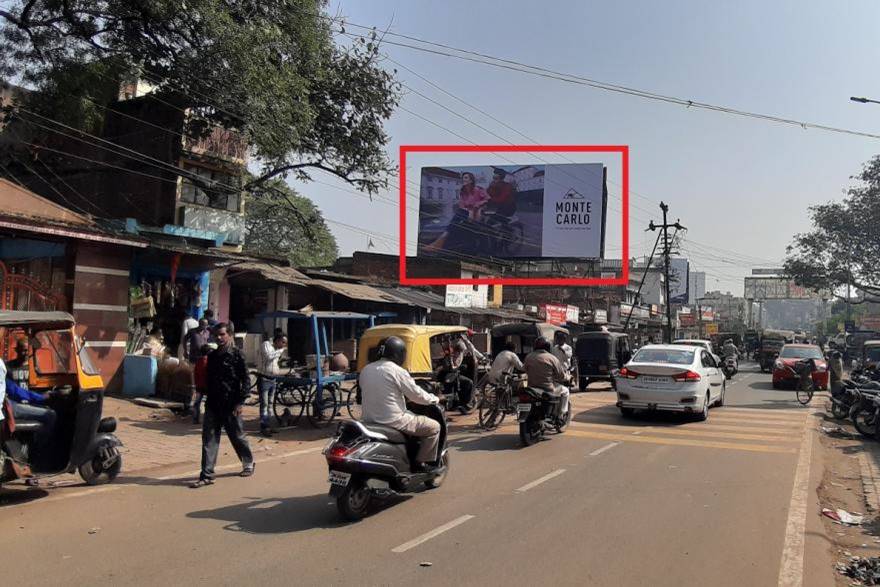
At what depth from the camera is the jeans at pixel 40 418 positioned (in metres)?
6.48

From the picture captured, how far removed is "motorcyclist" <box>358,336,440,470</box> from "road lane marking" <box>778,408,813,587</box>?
3.29m

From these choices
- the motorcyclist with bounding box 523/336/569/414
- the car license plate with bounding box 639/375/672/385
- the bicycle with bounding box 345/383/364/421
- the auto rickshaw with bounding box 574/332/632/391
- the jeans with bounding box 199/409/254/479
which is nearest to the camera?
the jeans with bounding box 199/409/254/479

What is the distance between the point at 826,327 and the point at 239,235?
11393cm

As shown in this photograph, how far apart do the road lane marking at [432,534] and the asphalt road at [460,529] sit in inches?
0.6

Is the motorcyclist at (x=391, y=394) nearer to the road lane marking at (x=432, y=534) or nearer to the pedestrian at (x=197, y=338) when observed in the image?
the road lane marking at (x=432, y=534)

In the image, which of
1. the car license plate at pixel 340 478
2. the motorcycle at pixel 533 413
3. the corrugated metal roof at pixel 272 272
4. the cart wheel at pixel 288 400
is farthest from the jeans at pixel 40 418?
the corrugated metal roof at pixel 272 272

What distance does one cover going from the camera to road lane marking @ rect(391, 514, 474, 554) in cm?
528

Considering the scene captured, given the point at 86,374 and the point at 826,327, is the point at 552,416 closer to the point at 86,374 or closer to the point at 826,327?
the point at 86,374

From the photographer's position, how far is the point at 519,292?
1897 inches

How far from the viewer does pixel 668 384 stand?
515 inches

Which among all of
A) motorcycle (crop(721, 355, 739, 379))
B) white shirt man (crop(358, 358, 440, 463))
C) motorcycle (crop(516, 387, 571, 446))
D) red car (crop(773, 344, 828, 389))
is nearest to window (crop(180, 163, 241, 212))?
motorcycle (crop(516, 387, 571, 446))

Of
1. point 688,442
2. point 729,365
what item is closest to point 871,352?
point 729,365

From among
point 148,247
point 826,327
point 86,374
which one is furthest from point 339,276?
point 826,327

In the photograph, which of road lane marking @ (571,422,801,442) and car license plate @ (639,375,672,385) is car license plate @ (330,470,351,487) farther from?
car license plate @ (639,375,672,385)
